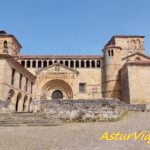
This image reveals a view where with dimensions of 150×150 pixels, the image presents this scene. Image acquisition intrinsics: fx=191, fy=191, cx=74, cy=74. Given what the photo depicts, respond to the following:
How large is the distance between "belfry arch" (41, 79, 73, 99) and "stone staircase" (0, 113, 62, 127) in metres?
14.2

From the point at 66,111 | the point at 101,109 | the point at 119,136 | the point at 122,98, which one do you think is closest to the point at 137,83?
the point at 122,98

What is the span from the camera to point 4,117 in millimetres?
13922

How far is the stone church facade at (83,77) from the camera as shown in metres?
24.4

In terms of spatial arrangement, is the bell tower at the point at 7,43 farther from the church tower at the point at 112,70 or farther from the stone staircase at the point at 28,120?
the stone staircase at the point at 28,120

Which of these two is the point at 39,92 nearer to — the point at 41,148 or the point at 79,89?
the point at 79,89

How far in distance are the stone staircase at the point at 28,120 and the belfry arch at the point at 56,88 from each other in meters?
14.2

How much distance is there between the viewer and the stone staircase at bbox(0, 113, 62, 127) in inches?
499

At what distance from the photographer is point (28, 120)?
43.3ft

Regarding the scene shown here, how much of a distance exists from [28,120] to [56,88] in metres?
16.1

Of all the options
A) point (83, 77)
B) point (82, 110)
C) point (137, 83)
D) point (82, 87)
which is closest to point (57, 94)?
point (82, 87)

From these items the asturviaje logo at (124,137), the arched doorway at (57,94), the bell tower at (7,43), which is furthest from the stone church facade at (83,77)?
the asturviaje logo at (124,137)

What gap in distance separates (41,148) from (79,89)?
22652mm

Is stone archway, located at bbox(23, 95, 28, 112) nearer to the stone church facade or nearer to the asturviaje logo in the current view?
the stone church facade

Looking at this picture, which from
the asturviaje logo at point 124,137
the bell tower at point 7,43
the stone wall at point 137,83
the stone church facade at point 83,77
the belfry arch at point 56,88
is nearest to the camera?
the asturviaje logo at point 124,137
